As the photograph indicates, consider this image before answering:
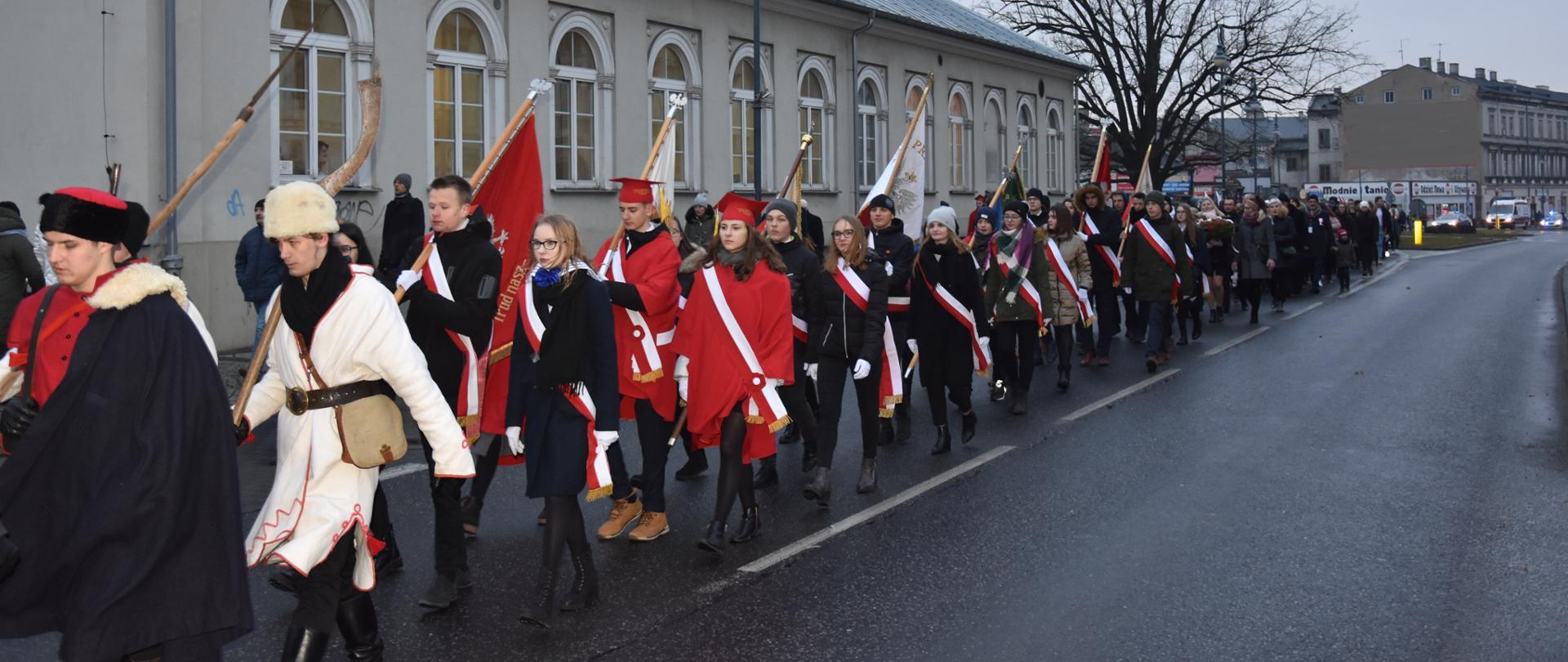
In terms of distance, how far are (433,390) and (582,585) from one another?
158cm

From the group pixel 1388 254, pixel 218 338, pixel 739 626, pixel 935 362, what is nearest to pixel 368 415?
pixel 739 626

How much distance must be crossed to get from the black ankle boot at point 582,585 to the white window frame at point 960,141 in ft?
95.1

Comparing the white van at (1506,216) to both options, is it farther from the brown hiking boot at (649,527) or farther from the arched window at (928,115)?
the brown hiking boot at (649,527)

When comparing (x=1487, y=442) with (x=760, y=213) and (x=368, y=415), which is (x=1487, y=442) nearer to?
(x=760, y=213)

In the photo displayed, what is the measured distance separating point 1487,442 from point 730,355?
6315 mm

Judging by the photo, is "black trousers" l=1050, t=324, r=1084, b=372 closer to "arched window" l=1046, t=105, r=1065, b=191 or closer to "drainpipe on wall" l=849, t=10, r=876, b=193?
"drainpipe on wall" l=849, t=10, r=876, b=193

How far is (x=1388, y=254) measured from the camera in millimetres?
46375

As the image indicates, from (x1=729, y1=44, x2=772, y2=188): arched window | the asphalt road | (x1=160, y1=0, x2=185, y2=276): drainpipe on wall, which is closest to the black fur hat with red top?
the asphalt road

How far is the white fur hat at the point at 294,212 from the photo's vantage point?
4469mm

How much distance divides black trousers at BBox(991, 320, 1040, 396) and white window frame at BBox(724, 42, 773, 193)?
43.2 ft

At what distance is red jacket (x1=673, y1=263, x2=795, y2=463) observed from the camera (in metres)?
6.94

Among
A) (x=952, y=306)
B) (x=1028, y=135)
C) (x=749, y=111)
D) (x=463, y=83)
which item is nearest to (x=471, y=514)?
(x=952, y=306)

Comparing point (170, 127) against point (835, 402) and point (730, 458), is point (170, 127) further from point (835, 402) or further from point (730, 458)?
point (730, 458)

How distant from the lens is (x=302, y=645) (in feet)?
14.7
